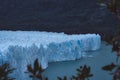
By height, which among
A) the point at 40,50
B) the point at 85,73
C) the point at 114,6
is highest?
the point at 114,6

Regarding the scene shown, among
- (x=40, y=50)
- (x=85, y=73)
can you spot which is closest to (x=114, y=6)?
(x=85, y=73)

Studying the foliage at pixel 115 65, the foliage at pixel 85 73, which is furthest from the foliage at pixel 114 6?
the foliage at pixel 85 73

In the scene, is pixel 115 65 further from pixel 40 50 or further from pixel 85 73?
pixel 40 50

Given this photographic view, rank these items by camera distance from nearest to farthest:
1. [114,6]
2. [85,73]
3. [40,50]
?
[114,6], [85,73], [40,50]

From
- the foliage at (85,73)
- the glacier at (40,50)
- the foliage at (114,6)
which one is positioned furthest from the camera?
the glacier at (40,50)

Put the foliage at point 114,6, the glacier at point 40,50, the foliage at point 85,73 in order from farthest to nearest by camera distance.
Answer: the glacier at point 40,50, the foliage at point 85,73, the foliage at point 114,6

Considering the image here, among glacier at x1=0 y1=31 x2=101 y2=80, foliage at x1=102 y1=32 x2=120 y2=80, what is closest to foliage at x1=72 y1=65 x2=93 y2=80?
foliage at x1=102 y1=32 x2=120 y2=80

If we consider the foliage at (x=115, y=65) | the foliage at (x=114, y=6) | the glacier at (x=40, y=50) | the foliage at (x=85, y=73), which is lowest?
the glacier at (x=40, y=50)

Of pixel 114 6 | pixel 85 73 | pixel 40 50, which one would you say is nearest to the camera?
pixel 114 6

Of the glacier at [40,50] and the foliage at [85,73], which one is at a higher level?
the foliage at [85,73]

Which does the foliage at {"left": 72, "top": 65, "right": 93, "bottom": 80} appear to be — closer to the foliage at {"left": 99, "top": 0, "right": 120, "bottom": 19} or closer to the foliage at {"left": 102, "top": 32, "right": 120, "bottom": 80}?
the foliage at {"left": 102, "top": 32, "right": 120, "bottom": 80}

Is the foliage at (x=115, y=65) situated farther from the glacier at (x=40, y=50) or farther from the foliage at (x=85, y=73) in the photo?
the glacier at (x=40, y=50)

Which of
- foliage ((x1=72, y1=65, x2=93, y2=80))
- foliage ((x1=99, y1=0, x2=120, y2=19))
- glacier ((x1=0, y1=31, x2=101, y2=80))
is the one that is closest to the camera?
foliage ((x1=99, y1=0, x2=120, y2=19))
